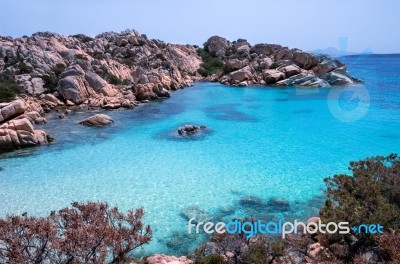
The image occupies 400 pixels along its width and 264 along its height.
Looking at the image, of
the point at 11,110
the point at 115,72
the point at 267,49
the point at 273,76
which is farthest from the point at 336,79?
the point at 11,110

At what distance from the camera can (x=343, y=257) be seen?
369 inches

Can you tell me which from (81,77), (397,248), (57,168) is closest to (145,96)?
(81,77)

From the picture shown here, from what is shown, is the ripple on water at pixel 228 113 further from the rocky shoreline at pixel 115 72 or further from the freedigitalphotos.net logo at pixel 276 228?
the freedigitalphotos.net logo at pixel 276 228

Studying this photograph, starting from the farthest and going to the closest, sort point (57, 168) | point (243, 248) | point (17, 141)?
point (17, 141) < point (57, 168) < point (243, 248)

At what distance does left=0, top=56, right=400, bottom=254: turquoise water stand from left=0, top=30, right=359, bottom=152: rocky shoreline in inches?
174

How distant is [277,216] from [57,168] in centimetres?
1592

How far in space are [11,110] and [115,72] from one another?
96.5 ft

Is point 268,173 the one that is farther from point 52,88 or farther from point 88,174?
point 52,88

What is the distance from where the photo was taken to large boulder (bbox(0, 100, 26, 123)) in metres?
28.1

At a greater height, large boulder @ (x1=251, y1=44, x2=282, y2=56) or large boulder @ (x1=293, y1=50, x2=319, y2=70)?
large boulder @ (x1=251, y1=44, x2=282, y2=56)

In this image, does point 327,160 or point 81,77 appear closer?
point 327,160

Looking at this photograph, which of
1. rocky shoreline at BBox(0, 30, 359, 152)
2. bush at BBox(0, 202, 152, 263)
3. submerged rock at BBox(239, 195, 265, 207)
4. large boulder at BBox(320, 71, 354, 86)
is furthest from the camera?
large boulder at BBox(320, 71, 354, 86)

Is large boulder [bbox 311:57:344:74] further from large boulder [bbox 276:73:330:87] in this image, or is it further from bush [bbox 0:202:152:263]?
bush [bbox 0:202:152:263]

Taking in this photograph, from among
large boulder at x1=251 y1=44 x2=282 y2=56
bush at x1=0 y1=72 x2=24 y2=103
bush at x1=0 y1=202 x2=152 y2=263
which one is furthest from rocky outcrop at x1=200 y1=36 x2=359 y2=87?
bush at x1=0 y1=202 x2=152 y2=263
